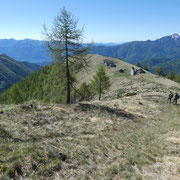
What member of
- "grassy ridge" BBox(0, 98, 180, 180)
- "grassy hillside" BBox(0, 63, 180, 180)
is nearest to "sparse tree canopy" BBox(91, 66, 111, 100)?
"grassy hillside" BBox(0, 63, 180, 180)

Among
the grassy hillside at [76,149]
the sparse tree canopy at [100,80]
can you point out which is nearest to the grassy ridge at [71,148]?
the grassy hillside at [76,149]

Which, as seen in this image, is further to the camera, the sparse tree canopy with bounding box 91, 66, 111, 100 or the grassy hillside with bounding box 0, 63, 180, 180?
the sparse tree canopy with bounding box 91, 66, 111, 100

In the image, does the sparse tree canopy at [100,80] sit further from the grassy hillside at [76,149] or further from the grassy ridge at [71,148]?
the grassy ridge at [71,148]

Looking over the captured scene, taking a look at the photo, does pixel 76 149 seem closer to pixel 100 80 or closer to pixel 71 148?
pixel 71 148

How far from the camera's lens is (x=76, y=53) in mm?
18188

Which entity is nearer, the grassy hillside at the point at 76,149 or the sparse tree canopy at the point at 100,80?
the grassy hillside at the point at 76,149

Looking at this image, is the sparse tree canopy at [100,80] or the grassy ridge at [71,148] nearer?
the grassy ridge at [71,148]

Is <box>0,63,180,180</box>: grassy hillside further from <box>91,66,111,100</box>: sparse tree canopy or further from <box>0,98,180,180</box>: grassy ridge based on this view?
<box>91,66,111,100</box>: sparse tree canopy

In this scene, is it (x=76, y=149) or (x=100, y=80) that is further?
(x=100, y=80)

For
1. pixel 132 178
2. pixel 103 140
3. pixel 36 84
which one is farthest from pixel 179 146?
pixel 36 84

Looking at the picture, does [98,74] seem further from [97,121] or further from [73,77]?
[97,121]

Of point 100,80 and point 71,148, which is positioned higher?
point 100,80

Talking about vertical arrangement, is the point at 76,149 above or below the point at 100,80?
below

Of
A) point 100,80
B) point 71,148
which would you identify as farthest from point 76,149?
point 100,80
